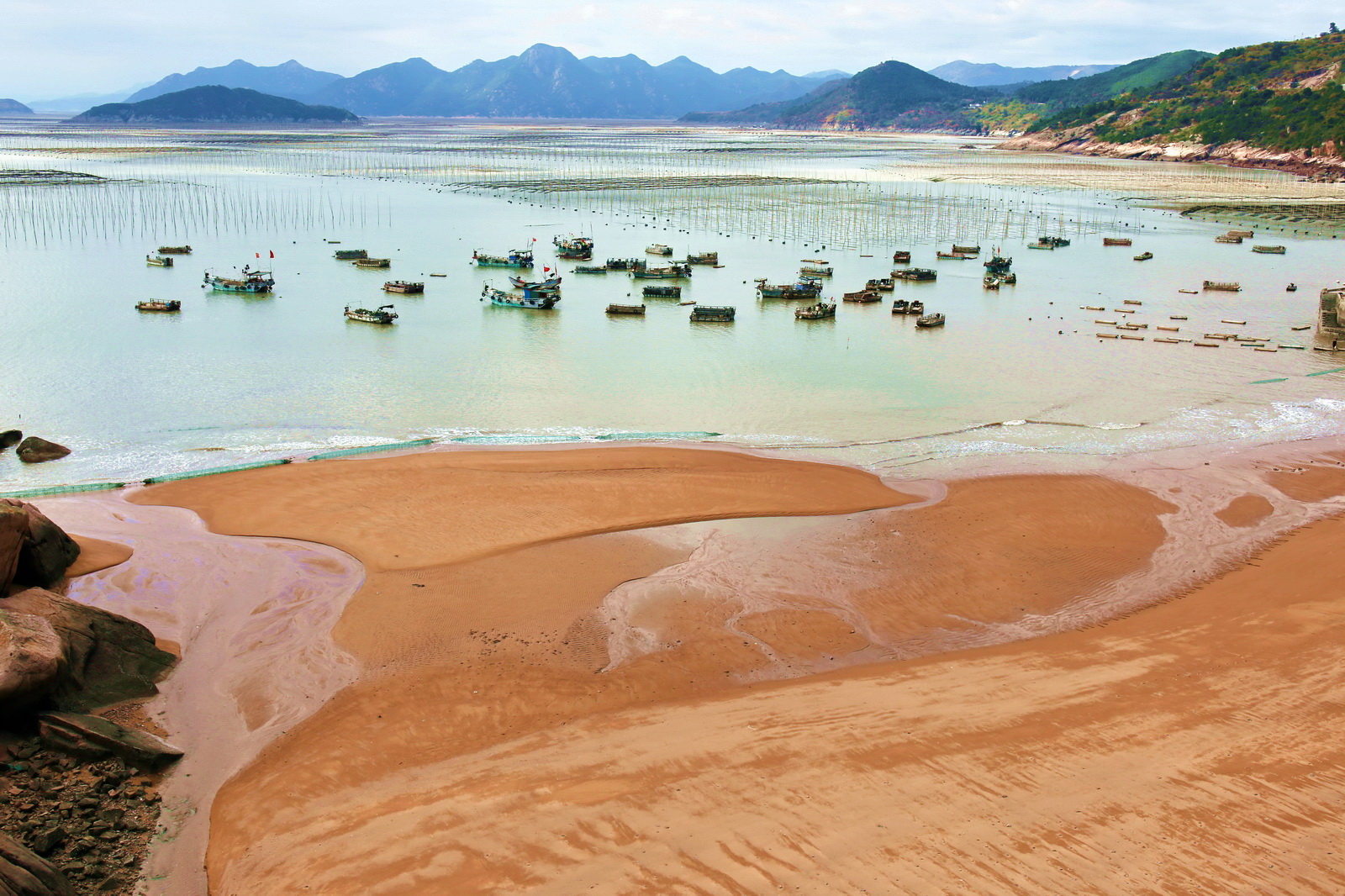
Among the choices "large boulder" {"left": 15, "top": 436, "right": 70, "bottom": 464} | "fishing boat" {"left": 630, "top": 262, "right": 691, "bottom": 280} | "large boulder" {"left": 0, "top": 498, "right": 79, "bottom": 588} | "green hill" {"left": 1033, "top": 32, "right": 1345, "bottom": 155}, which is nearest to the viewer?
"large boulder" {"left": 0, "top": 498, "right": 79, "bottom": 588}

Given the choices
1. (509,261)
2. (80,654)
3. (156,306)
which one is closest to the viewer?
(80,654)

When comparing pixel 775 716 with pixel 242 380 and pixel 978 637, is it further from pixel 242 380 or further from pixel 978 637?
pixel 242 380

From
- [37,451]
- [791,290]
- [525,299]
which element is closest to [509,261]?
[525,299]

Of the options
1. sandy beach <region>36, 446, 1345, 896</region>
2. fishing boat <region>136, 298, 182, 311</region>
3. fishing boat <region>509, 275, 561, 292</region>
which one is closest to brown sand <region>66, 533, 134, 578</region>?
sandy beach <region>36, 446, 1345, 896</region>

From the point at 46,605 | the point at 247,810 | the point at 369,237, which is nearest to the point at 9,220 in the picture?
the point at 369,237

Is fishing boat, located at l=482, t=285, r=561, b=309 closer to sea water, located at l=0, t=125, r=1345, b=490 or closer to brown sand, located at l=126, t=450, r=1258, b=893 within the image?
sea water, located at l=0, t=125, r=1345, b=490

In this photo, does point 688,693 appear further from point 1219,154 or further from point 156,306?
point 1219,154

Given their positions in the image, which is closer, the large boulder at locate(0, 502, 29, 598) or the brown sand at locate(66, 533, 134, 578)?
→ the large boulder at locate(0, 502, 29, 598)
